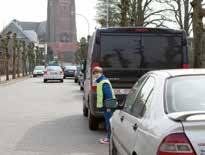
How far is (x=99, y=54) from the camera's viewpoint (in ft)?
44.5

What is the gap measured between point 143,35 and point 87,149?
3.56 metres

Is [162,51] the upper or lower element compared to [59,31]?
lower

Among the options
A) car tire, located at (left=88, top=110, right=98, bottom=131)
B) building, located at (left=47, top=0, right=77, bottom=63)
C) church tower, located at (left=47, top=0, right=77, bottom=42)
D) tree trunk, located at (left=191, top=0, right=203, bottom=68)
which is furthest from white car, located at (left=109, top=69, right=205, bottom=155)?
church tower, located at (left=47, top=0, right=77, bottom=42)

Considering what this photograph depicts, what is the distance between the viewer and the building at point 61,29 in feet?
504

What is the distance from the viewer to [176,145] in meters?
4.88

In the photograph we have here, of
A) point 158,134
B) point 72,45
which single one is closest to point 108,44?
point 158,134

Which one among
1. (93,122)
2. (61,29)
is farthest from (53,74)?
(61,29)

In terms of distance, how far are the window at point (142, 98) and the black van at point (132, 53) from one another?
6783mm

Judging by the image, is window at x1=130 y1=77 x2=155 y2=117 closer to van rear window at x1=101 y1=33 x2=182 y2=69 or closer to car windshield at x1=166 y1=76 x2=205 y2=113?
car windshield at x1=166 y1=76 x2=205 y2=113

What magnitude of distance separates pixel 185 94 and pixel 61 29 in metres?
152

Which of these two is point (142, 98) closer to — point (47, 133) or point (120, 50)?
point (120, 50)

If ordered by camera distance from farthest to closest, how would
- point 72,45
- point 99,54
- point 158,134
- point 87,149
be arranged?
1. point 72,45
2. point 99,54
3. point 87,149
4. point 158,134

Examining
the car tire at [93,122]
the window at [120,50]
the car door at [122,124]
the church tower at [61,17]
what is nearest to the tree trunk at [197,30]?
the car tire at [93,122]

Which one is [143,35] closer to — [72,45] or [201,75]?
[201,75]
